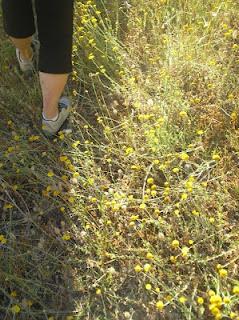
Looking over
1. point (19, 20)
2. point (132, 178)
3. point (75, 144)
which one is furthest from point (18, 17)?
point (132, 178)

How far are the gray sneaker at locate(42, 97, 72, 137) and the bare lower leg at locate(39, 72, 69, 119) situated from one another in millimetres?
35

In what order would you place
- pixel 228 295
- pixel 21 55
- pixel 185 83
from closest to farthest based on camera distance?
pixel 228 295, pixel 185 83, pixel 21 55

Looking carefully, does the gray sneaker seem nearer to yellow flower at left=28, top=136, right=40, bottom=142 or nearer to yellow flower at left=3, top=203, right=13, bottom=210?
yellow flower at left=28, top=136, right=40, bottom=142

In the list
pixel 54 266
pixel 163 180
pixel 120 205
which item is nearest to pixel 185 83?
pixel 163 180

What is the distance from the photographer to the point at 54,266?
1.90 metres

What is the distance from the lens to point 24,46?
2455mm

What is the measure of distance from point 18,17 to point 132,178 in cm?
94

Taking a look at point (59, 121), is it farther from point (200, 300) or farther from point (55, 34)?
point (200, 300)

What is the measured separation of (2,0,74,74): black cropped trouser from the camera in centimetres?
184

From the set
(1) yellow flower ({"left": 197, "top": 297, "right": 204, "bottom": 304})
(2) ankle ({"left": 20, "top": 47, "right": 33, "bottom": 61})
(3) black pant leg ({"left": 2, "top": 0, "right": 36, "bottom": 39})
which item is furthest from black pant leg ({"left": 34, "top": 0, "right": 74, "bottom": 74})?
(1) yellow flower ({"left": 197, "top": 297, "right": 204, "bottom": 304})

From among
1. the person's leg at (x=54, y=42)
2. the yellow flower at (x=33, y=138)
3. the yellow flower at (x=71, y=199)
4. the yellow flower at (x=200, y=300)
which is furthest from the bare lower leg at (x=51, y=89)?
the yellow flower at (x=200, y=300)

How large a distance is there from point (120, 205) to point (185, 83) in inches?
33.3

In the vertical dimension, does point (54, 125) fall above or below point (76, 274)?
above

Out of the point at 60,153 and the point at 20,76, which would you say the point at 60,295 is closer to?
the point at 60,153
